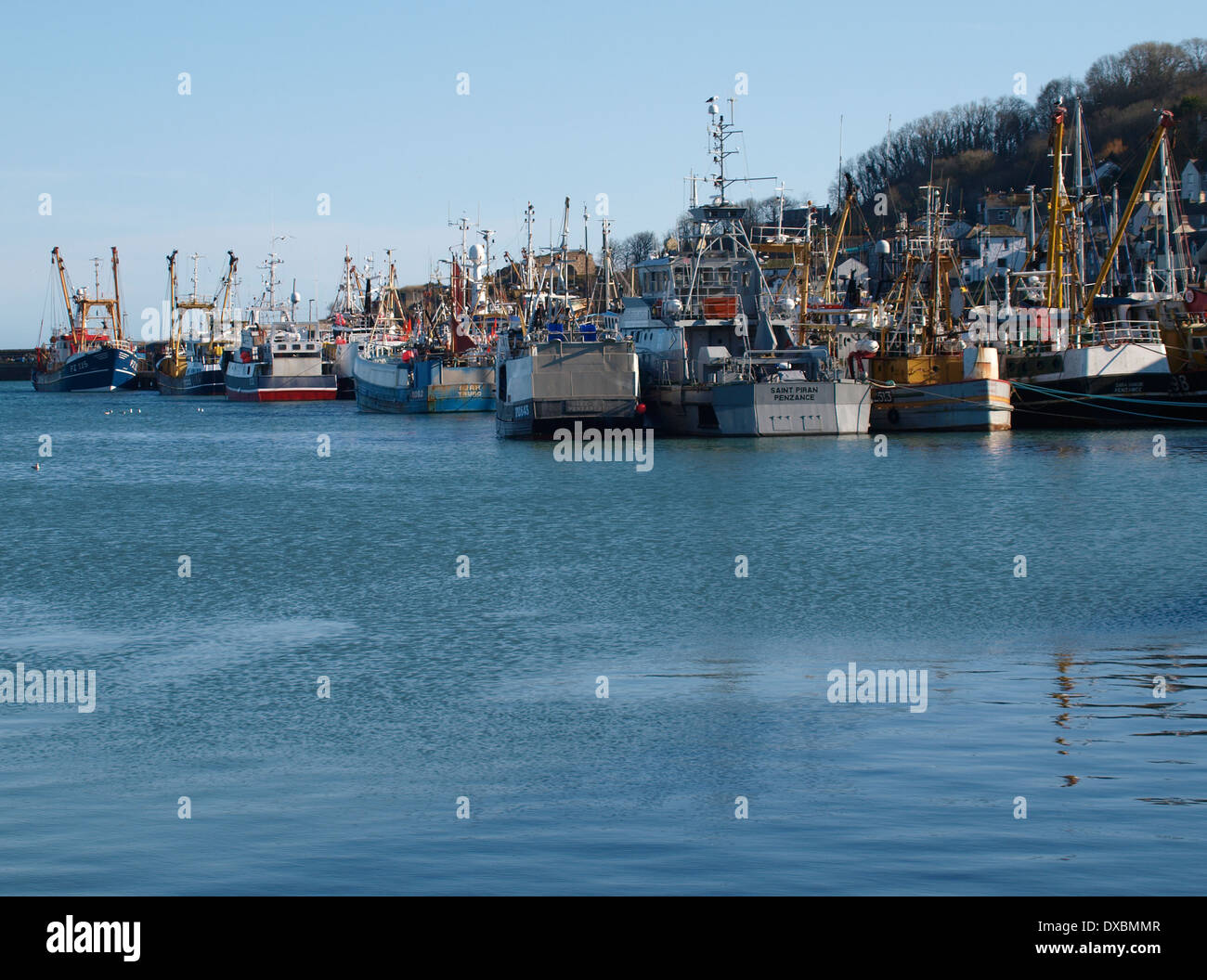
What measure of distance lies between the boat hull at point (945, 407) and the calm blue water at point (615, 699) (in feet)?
73.0

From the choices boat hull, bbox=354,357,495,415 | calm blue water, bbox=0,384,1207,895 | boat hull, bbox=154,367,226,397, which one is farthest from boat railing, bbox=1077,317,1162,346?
boat hull, bbox=154,367,226,397

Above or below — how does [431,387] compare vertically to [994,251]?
below

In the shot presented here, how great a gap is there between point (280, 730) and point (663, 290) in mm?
63195

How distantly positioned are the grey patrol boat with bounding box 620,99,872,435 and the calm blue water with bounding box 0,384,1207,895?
2056 centimetres

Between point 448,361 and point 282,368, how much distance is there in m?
36.9

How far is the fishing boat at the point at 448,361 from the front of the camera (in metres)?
110

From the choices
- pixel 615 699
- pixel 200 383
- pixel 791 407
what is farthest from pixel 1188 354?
pixel 200 383

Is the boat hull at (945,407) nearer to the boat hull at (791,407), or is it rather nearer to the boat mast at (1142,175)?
the boat hull at (791,407)

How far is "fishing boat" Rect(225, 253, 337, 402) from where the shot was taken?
5640 inches

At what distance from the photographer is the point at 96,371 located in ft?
635

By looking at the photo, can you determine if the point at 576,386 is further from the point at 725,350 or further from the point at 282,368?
the point at 282,368

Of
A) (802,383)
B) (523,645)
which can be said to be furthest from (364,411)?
(523,645)

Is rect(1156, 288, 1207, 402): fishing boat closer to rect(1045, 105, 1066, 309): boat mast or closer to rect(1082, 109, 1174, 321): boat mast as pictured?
rect(1082, 109, 1174, 321): boat mast

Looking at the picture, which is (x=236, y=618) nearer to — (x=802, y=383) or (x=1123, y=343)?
(x=802, y=383)
